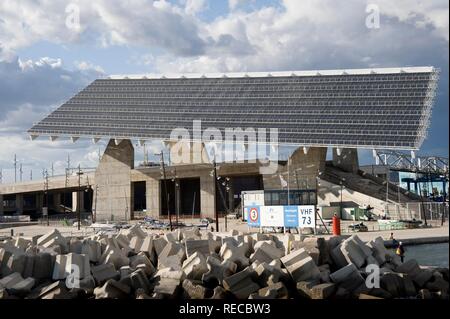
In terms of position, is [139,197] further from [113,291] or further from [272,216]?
[113,291]

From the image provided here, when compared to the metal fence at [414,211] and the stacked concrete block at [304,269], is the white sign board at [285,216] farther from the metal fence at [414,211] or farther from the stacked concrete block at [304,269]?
the metal fence at [414,211]

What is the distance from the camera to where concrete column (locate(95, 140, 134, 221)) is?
73125mm

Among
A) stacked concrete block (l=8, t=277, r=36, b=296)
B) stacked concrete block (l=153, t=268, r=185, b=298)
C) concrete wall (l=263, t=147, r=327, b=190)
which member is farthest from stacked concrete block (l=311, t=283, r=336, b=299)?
concrete wall (l=263, t=147, r=327, b=190)

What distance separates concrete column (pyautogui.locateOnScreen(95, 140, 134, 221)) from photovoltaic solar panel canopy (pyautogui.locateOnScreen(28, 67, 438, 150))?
4449mm

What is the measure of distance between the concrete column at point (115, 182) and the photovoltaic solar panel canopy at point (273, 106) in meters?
4.45

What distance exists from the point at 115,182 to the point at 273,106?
23.3 metres

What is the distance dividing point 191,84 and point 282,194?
34933 millimetres

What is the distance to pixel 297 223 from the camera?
36.9 meters

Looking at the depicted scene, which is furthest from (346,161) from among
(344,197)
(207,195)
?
(207,195)

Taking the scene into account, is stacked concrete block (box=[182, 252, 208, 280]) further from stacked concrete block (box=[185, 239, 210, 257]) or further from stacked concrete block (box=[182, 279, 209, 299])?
stacked concrete block (box=[185, 239, 210, 257])

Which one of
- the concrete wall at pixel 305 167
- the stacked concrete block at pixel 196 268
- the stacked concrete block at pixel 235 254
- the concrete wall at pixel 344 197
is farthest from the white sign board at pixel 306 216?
the concrete wall at pixel 305 167

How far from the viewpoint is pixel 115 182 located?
73.8m
